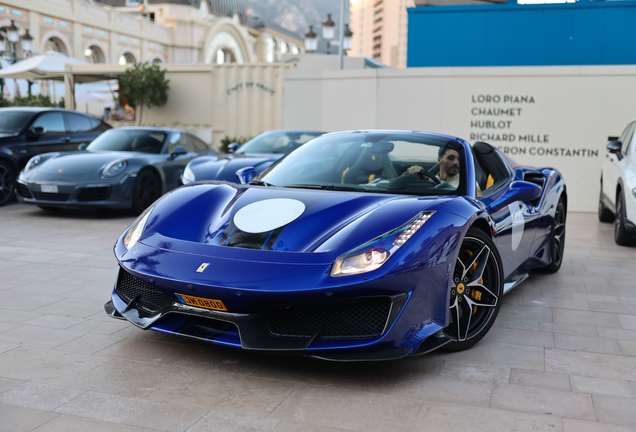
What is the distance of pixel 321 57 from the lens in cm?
2067

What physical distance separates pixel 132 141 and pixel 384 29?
12786 cm

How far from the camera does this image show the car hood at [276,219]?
9.41 feet

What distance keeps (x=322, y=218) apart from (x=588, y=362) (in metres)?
1.57

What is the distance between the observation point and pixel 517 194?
4352 millimetres

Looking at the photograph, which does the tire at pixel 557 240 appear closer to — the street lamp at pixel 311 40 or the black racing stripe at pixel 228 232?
the black racing stripe at pixel 228 232

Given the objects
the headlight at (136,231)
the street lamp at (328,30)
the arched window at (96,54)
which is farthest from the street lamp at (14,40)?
the headlight at (136,231)

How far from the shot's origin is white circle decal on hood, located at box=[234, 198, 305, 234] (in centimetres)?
300

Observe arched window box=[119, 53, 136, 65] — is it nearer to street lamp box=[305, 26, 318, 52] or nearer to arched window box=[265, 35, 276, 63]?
street lamp box=[305, 26, 318, 52]

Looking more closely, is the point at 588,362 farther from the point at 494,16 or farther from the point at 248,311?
the point at 494,16

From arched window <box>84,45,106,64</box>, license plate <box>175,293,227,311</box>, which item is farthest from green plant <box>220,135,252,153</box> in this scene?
arched window <box>84,45,106,64</box>

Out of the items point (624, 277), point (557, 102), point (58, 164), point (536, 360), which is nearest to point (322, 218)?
point (536, 360)

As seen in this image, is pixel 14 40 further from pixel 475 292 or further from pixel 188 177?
pixel 475 292

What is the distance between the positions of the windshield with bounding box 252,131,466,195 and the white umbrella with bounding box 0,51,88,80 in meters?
15.9

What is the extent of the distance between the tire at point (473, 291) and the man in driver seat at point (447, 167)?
0.53 m
